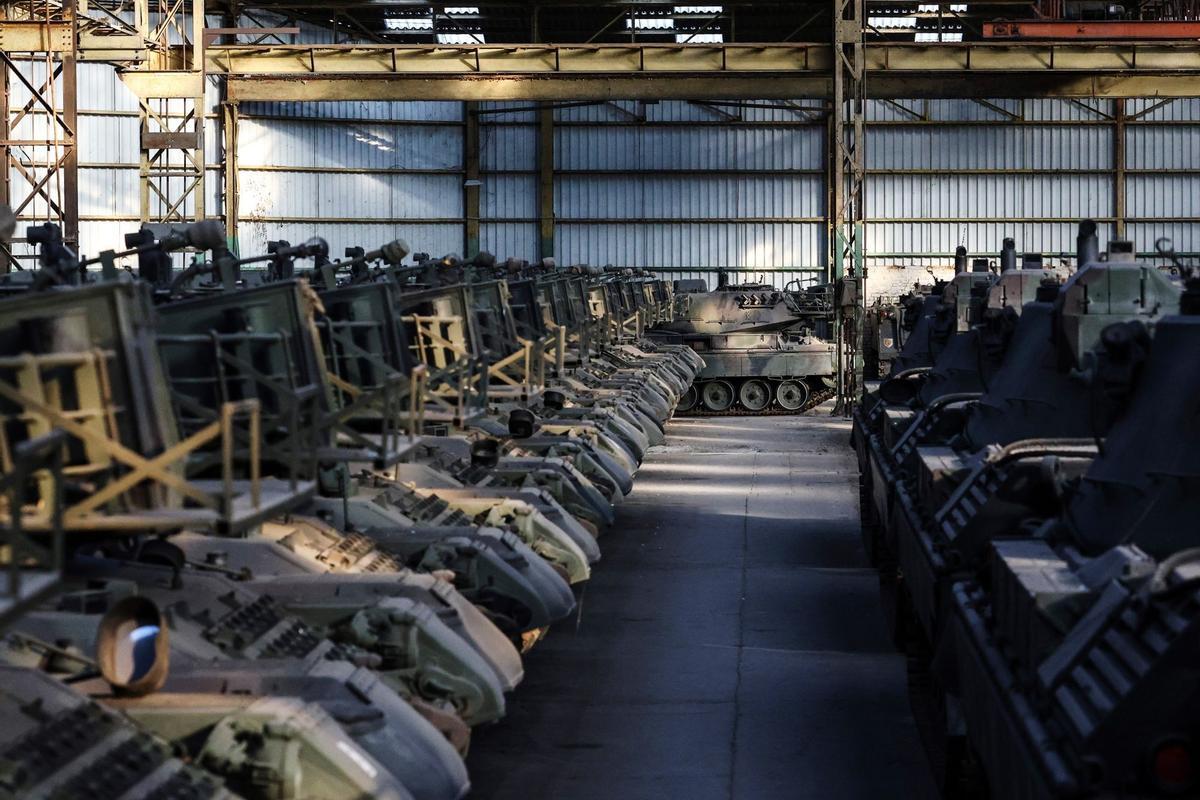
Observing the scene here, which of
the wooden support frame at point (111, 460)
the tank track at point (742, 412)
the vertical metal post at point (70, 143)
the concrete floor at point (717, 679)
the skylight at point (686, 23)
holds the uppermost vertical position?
the skylight at point (686, 23)

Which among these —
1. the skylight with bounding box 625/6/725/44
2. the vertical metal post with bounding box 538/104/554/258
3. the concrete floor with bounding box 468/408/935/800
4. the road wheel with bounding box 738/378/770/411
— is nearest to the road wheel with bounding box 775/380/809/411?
the road wheel with bounding box 738/378/770/411

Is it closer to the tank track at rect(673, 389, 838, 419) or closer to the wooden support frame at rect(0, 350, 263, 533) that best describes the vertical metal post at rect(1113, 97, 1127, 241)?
the tank track at rect(673, 389, 838, 419)

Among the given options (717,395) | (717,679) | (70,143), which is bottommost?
(717,679)

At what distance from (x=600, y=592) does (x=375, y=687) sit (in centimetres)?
940

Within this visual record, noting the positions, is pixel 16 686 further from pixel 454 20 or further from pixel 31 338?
pixel 454 20

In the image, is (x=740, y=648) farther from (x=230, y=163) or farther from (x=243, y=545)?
(x=230, y=163)

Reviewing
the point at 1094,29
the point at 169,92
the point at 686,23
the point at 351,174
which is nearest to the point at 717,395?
the point at 686,23

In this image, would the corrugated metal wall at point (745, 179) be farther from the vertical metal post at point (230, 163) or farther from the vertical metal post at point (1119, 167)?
the vertical metal post at point (230, 163)

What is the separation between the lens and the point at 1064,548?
384 inches

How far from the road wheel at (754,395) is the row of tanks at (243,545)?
22622 mm

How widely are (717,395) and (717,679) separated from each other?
2446cm

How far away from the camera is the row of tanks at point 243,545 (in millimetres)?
7410

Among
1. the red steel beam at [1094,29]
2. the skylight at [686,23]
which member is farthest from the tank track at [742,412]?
the skylight at [686,23]

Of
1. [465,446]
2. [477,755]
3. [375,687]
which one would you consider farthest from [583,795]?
[465,446]
